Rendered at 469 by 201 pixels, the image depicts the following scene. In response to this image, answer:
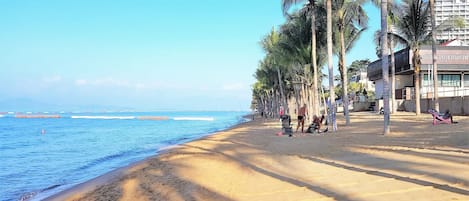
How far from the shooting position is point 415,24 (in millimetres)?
32094

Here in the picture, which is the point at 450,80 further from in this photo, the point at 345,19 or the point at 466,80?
the point at 345,19

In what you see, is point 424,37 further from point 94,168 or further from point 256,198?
point 256,198

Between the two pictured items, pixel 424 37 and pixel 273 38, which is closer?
pixel 424 37

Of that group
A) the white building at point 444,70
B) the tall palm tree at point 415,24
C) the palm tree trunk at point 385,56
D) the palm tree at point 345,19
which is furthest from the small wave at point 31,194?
the white building at point 444,70

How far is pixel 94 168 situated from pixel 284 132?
28.4 ft

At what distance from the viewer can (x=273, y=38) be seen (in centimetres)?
4969

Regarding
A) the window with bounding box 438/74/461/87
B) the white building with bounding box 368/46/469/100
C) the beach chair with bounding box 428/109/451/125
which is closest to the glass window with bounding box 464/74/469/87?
the white building with bounding box 368/46/469/100

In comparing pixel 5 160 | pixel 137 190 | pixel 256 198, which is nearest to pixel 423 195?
pixel 256 198

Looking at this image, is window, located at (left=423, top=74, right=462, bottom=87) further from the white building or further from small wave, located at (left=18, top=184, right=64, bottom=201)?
small wave, located at (left=18, top=184, right=64, bottom=201)

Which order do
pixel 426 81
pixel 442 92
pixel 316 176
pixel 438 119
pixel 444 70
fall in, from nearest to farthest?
1. pixel 316 176
2. pixel 438 119
3. pixel 442 92
4. pixel 444 70
5. pixel 426 81

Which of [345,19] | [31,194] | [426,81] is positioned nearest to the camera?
[31,194]

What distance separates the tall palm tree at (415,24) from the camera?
31.6 meters

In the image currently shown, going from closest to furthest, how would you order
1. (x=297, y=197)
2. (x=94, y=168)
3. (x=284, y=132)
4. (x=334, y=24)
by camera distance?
(x=297, y=197)
(x=94, y=168)
(x=284, y=132)
(x=334, y=24)

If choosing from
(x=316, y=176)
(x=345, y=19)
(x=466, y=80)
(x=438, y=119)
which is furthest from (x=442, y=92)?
(x=316, y=176)
